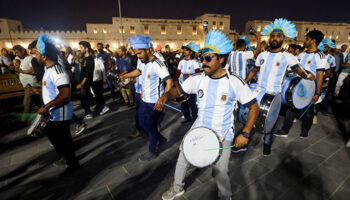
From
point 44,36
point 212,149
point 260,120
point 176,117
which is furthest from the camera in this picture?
point 176,117

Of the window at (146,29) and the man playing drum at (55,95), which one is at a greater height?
the window at (146,29)

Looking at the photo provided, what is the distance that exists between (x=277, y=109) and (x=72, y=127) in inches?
217

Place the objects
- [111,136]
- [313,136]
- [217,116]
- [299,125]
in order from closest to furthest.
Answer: [217,116], [313,136], [111,136], [299,125]

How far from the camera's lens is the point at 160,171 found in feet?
11.0

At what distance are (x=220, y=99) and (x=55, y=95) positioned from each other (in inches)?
106

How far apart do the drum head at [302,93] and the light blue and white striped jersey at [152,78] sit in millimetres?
2579

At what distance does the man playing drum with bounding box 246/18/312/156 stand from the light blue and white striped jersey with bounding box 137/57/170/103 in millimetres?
1878

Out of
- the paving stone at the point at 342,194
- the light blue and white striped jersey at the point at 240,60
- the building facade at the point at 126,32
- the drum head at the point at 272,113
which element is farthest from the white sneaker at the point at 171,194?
the building facade at the point at 126,32

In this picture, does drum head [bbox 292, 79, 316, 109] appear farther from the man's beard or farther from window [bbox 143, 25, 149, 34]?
window [bbox 143, 25, 149, 34]

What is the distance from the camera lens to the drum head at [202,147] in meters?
2.00

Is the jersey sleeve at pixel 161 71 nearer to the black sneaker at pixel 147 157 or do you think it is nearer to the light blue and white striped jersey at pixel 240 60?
the black sneaker at pixel 147 157

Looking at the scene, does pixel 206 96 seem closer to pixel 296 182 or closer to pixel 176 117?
pixel 296 182

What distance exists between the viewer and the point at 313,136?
4555 millimetres

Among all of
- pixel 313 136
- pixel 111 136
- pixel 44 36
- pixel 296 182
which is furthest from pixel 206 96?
pixel 313 136
